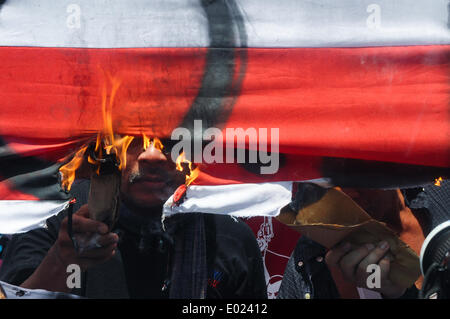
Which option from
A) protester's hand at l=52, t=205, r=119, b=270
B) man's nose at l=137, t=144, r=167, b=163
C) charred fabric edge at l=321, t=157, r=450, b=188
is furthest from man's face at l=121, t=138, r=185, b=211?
charred fabric edge at l=321, t=157, r=450, b=188

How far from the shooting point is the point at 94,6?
2.09 metres

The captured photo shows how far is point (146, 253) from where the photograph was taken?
2.36 meters

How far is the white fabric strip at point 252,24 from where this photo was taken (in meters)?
2.06

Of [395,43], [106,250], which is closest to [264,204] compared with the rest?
[106,250]

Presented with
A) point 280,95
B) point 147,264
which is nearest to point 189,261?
point 147,264

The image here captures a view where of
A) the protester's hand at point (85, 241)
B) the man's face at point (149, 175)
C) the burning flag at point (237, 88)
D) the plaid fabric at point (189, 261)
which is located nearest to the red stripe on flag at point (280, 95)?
the burning flag at point (237, 88)

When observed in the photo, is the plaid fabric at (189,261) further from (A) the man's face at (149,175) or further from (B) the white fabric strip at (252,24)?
(B) the white fabric strip at (252,24)

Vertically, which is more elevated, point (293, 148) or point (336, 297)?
point (293, 148)

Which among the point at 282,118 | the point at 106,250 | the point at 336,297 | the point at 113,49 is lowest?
the point at 336,297

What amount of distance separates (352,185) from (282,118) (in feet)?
1.24

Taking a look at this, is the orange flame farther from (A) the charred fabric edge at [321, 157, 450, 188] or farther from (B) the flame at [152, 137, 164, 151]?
(A) the charred fabric edge at [321, 157, 450, 188]

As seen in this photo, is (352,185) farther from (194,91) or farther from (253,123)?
(194,91)

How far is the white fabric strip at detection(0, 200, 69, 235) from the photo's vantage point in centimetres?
199

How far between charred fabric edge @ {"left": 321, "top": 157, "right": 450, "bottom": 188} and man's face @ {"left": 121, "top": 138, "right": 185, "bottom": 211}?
617mm
